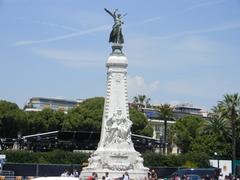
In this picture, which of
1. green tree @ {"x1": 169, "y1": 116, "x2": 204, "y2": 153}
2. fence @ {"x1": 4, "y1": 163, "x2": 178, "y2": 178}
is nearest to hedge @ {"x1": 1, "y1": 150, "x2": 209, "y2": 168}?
fence @ {"x1": 4, "y1": 163, "x2": 178, "y2": 178}

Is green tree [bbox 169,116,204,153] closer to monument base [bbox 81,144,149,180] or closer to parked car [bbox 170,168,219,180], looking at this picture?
parked car [bbox 170,168,219,180]

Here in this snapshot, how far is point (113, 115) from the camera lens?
168 feet

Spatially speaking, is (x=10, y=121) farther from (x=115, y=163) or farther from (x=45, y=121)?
(x=115, y=163)

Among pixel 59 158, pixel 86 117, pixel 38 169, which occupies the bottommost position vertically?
pixel 38 169

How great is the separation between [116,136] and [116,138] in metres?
0.17

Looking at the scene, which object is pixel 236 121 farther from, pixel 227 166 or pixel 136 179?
pixel 136 179

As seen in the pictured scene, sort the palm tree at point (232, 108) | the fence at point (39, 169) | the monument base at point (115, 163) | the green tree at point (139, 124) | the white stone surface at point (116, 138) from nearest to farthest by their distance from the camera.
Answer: the monument base at point (115, 163)
the white stone surface at point (116, 138)
the fence at point (39, 169)
the palm tree at point (232, 108)
the green tree at point (139, 124)

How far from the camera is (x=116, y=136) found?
51.2 m

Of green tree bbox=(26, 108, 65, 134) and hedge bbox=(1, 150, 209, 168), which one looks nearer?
hedge bbox=(1, 150, 209, 168)

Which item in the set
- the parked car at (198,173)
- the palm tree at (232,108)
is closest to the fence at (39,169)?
the parked car at (198,173)

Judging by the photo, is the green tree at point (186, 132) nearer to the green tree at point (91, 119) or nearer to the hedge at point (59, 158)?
the green tree at point (91, 119)

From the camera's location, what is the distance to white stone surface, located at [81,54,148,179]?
50781 mm

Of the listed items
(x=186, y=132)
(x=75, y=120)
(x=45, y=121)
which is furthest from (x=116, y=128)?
(x=186, y=132)

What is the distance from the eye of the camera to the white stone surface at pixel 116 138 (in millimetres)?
50781
